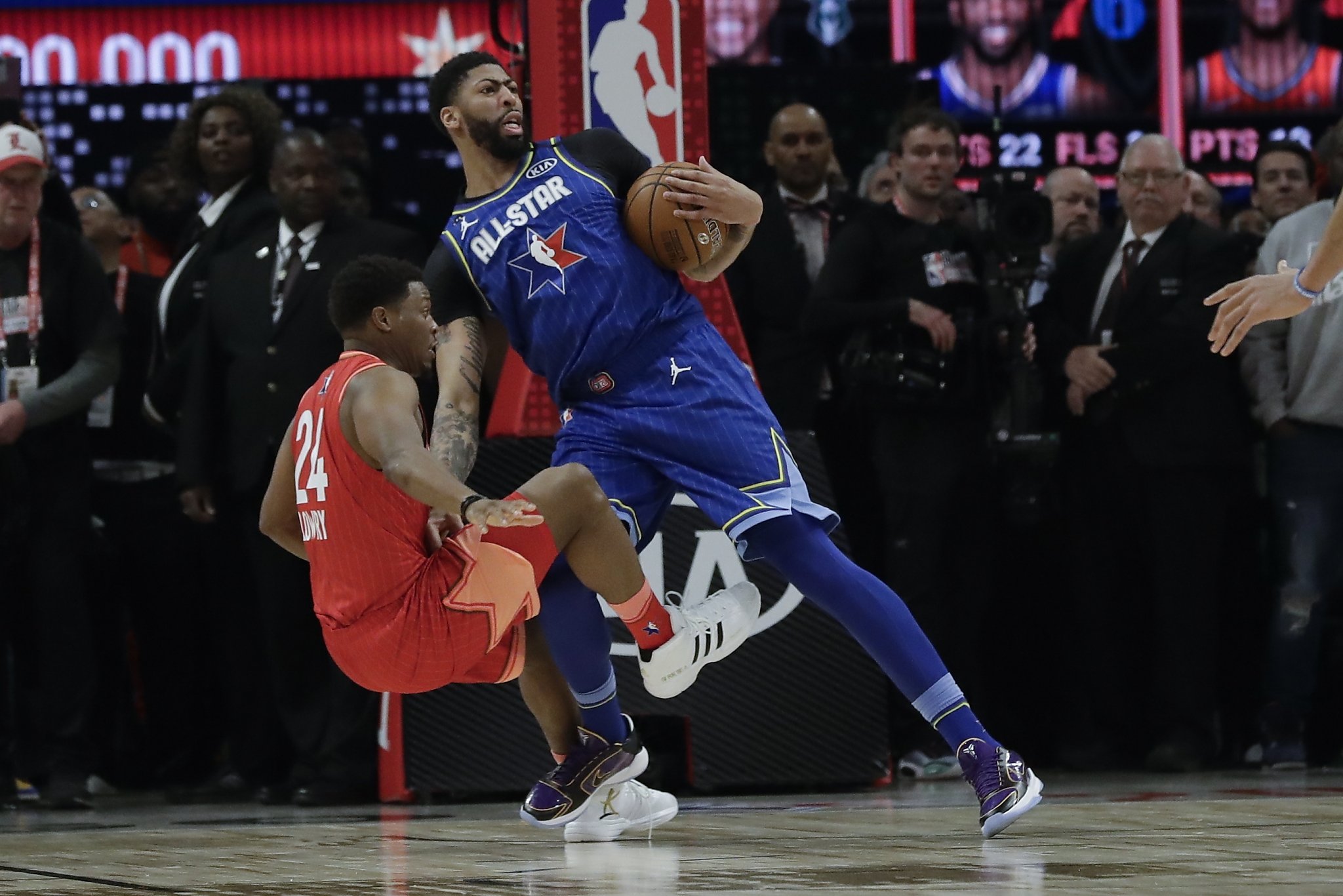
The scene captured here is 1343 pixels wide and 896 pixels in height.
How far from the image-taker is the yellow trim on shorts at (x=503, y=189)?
4.68 m

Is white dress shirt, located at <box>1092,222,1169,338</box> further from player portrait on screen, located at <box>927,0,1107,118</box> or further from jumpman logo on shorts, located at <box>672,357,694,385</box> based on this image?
player portrait on screen, located at <box>927,0,1107,118</box>

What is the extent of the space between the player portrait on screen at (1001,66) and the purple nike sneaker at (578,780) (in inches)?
374

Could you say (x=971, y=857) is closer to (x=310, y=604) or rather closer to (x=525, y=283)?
(x=525, y=283)

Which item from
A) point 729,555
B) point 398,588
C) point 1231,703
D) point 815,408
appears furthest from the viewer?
point 1231,703

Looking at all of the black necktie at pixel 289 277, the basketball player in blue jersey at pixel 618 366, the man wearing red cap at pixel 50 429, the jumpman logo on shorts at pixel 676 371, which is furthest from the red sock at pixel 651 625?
the man wearing red cap at pixel 50 429

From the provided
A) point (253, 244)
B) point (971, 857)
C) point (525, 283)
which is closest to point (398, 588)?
point (525, 283)

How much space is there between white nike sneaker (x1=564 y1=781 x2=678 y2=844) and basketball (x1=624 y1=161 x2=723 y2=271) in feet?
4.14

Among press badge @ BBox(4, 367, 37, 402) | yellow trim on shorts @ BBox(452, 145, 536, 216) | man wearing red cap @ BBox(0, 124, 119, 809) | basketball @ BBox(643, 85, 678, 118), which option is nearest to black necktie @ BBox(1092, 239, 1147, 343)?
basketball @ BBox(643, 85, 678, 118)

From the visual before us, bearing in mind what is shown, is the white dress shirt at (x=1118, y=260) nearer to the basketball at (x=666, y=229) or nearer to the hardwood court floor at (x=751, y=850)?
the hardwood court floor at (x=751, y=850)

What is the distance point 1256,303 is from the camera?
154 inches

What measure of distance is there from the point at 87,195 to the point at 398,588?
4.27m

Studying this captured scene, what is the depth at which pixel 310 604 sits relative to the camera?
21.0ft

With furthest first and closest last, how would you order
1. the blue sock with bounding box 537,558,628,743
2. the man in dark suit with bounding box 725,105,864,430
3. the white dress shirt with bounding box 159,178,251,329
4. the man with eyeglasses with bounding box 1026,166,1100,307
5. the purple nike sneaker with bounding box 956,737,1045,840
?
the man with eyeglasses with bounding box 1026,166,1100,307 < the white dress shirt with bounding box 159,178,251,329 < the man in dark suit with bounding box 725,105,864,430 < the blue sock with bounding box 537,558,628,743 < the purple nike sneaker with bounding box 956,737,1045,840

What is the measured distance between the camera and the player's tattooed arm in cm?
448
